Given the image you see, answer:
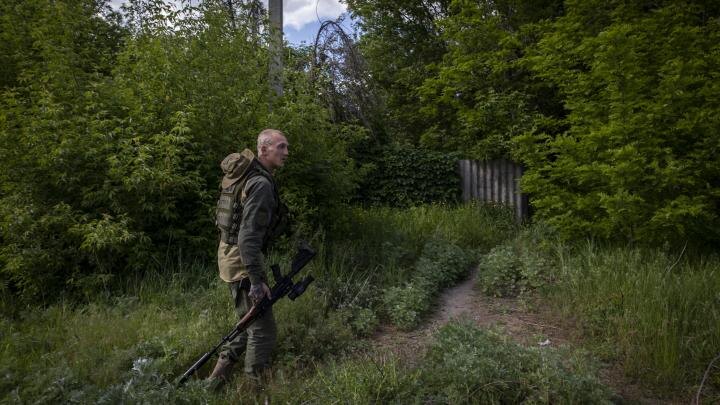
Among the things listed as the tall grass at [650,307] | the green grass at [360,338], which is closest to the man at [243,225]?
the green grass at [360,338]

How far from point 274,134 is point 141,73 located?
303 centimetres

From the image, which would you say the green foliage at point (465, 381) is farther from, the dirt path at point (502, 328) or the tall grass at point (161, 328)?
the tall grass at point (161, 328)

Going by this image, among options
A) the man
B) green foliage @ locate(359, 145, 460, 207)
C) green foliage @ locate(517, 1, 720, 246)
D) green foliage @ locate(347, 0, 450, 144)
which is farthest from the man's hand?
green foliage @ locate(347, 0, 450, 144)

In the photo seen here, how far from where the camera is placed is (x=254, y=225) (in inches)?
132

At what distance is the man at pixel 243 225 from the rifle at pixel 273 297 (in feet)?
0.25

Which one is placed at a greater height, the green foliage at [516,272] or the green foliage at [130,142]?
the green foliage at [130,142]

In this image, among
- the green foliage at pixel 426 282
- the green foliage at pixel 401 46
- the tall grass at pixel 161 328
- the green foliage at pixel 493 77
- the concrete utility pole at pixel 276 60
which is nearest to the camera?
the tall grass at pixel 161 328

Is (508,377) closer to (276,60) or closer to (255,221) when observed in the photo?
(255,221)

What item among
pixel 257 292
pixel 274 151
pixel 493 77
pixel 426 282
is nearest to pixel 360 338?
pixel 426 282

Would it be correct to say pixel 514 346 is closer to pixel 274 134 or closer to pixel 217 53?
pixel 274 134

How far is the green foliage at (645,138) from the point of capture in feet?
18.4

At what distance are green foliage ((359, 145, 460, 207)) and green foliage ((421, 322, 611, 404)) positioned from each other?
805 centimetres

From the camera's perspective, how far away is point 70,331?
14.0ft

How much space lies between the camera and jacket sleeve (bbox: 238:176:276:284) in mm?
3346
